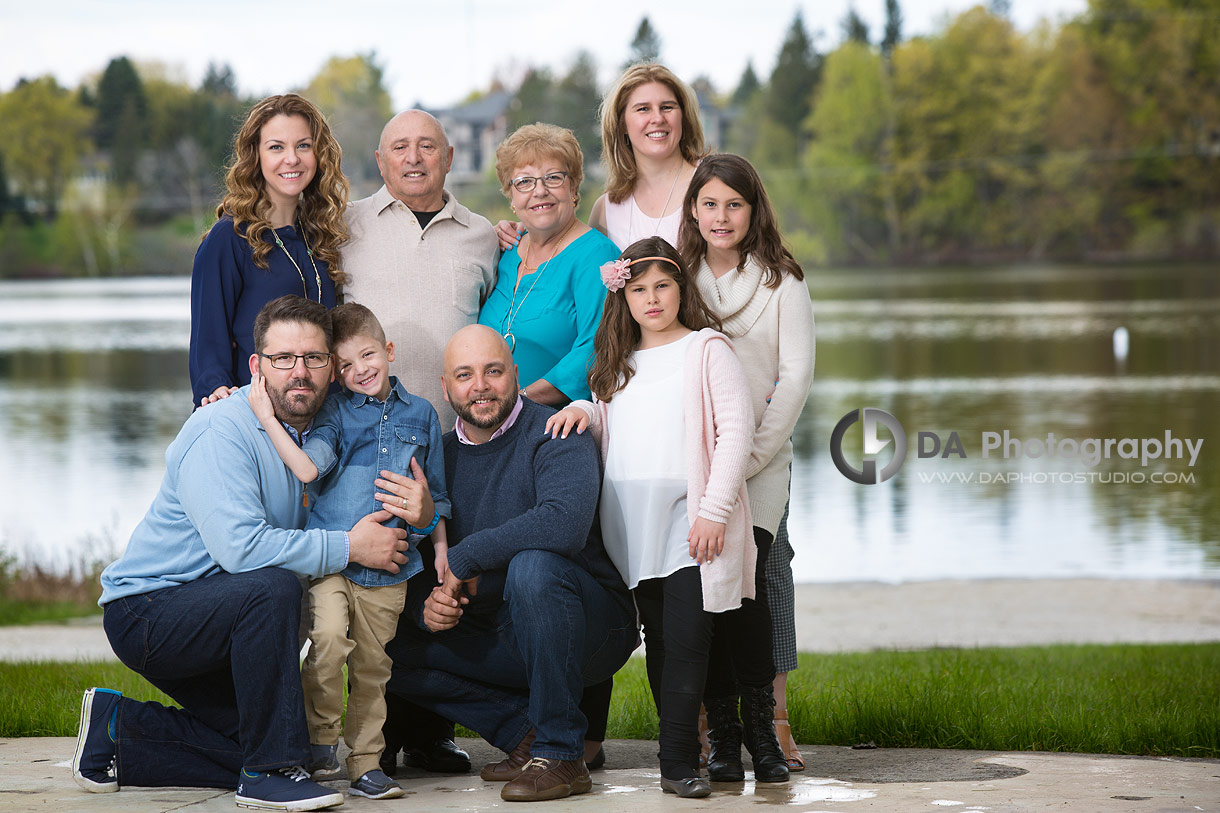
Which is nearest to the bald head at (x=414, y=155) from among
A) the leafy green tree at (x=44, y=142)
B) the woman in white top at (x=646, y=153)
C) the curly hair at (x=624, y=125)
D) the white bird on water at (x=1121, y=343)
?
the woman in white top at (x=646, y=153)

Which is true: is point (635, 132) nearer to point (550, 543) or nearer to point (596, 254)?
point (596, 254)

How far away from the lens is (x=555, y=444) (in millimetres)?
3482

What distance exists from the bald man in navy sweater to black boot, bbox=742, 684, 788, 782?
0.37m

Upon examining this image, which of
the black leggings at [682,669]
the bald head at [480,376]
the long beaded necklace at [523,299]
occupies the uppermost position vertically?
the long beaded necklace at [523,299]

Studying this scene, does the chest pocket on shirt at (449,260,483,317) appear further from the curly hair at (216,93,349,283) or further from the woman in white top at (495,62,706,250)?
the curly hair at (216,93,349,283)

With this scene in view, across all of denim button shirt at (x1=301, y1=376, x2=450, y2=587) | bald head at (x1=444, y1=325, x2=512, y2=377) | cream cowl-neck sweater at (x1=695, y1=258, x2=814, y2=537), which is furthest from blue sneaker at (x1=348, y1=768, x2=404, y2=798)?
cream cowl-neck sweater at (x1=695, y1=258, x2=814, y2=537)

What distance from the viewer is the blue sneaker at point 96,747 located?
3.33m

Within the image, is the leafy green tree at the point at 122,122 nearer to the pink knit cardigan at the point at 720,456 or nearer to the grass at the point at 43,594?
the grass at the point at 43,594

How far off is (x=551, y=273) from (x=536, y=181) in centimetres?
28

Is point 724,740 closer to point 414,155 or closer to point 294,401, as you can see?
point 294,401

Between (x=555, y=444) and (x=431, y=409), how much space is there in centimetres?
37

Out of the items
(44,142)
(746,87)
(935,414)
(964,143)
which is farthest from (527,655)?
(964,143)

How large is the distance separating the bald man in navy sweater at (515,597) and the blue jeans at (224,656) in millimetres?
452

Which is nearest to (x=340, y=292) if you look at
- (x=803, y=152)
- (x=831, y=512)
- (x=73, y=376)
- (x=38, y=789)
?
(x=38, y=789)
